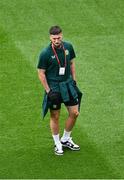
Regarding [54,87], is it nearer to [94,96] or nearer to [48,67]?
[48,67]

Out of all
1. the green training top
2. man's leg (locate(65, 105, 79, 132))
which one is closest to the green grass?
man's leg (locate(65, 105, 79, 132))

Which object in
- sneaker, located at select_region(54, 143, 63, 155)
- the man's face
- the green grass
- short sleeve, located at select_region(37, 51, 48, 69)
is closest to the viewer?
the man's face

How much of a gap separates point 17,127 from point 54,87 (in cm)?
137

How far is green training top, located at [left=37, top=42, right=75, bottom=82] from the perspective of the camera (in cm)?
952

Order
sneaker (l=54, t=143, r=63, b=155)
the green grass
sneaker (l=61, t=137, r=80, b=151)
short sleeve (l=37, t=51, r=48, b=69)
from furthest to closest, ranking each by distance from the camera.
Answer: sneaker (l=61, t=137, r=80, b=151) → sneaker (l=54, t=143, r=63, b=155) → the green grass → short sleeve (l=37, t=51, r=48, b=69)

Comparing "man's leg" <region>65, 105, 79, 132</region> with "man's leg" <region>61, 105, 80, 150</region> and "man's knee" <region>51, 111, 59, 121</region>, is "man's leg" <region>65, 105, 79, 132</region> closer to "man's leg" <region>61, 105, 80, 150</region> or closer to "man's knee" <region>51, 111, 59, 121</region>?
"man's leg" <region>61, 105, 80, 150</region>

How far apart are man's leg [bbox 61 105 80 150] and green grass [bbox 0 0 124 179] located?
178mm

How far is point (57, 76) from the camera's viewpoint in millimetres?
9680

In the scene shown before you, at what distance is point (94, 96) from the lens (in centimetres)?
1181

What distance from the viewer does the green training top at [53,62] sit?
9516 mm

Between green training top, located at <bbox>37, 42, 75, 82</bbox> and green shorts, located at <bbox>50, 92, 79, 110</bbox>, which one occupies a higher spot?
green training top, located at <bbox>37, 42, 75, 82</bbox>

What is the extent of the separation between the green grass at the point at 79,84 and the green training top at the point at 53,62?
47.1 inches

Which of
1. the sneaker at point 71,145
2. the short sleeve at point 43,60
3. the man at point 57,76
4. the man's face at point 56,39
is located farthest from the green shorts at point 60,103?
the man's face at point 56,39

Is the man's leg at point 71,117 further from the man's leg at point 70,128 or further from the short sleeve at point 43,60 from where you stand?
the short sleeve at point 43,60
